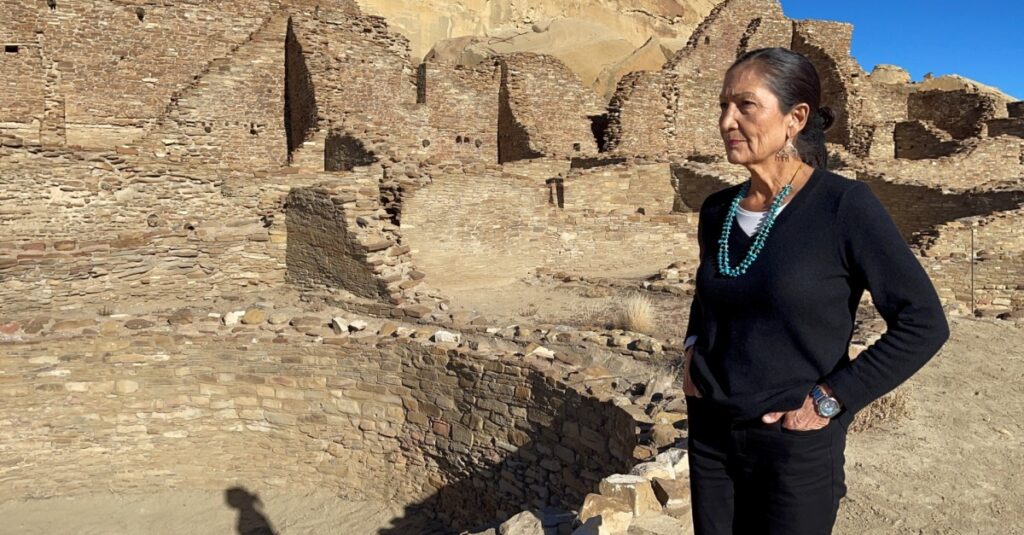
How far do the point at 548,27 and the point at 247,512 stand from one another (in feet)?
81.1

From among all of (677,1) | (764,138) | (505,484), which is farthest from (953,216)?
(677,1)

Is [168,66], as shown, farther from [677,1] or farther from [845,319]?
[677,1]

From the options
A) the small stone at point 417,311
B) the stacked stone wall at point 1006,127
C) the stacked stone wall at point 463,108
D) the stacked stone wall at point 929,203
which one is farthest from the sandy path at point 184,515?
the stacked stone wall at point 1006,127

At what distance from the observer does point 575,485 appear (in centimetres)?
654

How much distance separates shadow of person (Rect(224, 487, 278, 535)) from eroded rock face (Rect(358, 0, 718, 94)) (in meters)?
19.5

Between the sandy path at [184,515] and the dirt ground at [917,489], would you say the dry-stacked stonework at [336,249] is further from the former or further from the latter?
the dirt ground at [917,489]

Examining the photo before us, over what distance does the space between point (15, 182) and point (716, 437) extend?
1010 cm

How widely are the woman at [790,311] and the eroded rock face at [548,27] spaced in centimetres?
2441

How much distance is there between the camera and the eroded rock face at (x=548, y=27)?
27625mm

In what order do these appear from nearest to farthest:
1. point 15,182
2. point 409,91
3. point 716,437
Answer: point 716,437
point 15,182
point 409,91

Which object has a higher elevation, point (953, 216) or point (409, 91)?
point (409, 91)

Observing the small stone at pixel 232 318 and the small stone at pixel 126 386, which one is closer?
the small stone at pixel 126 386

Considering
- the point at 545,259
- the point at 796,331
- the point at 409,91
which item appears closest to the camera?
the point at 796,331

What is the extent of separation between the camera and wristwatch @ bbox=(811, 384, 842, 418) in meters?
2.10
